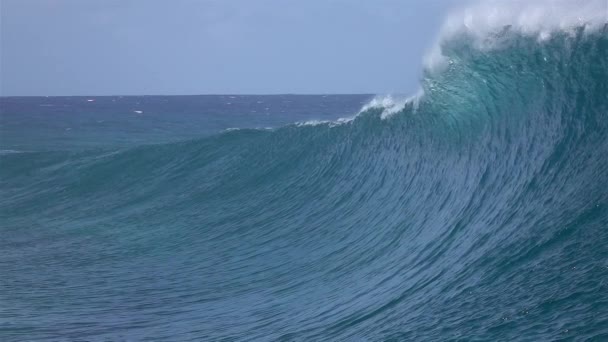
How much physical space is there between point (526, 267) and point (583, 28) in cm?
385

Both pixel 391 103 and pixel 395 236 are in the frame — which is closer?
pixel 395 236

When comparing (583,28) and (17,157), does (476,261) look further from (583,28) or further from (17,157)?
(17,157)

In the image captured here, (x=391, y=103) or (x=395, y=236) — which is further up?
(x=391, y=103)

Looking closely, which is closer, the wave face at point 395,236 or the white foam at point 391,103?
the wave face at point 395,236

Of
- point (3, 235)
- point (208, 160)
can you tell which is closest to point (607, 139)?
point (3, 235)

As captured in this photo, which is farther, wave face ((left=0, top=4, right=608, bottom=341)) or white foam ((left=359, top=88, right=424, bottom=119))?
white foam ((left=359, top=88, right=424, bottom=119))

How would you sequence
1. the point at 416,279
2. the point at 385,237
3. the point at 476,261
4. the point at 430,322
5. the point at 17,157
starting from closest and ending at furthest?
1. the point at 430,322
2. the point at 476,261
3. the point at 416,279
4. the point at 385,237
5. the point at 17,157

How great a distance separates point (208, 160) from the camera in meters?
20.6

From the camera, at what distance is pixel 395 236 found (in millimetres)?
10109

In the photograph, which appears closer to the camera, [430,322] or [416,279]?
[430,322]

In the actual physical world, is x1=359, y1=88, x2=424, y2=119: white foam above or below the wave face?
above

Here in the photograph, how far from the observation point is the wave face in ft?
22.2

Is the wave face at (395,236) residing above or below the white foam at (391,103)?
below

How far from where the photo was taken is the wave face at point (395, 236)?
22.2ft
